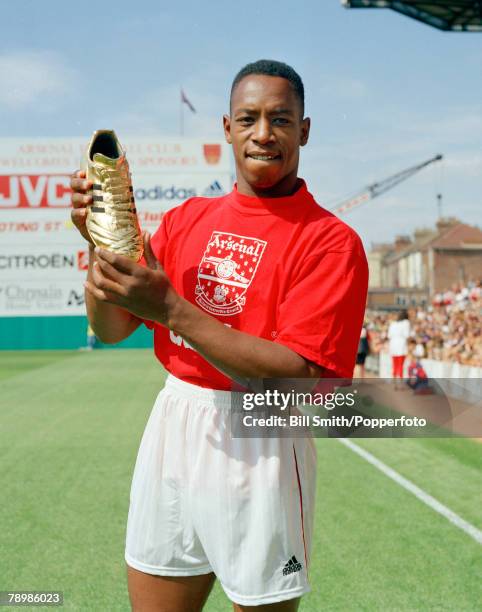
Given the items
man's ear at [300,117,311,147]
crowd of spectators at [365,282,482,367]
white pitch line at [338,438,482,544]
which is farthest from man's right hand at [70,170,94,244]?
crowd of spectators at [365,282,482,367]

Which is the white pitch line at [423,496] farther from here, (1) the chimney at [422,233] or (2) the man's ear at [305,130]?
(1) the chimney at [422,233]

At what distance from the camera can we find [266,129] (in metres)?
2.22

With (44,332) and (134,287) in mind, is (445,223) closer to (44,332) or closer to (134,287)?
(44,332)

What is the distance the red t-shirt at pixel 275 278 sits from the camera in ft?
7.04

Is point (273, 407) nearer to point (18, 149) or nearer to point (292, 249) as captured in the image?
point (292, 249)

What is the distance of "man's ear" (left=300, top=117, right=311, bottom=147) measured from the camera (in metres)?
2.35

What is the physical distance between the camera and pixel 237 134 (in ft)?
7.50

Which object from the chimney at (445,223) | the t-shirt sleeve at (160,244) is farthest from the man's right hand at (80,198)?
the chimney at (445,223)

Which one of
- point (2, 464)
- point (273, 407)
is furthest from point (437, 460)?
point (273, 407)

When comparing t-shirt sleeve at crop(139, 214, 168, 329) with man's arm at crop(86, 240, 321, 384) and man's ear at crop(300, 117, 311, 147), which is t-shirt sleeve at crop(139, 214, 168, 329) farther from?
man's ear at crop(300, 117, 311, 147)

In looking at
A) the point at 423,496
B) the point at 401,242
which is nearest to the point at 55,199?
the point at 423,496

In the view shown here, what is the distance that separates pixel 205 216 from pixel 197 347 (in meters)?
0.57

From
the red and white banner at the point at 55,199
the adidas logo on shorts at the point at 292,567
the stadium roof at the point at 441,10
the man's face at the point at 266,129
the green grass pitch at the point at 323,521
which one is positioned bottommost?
the green grass pitch at the point at 323,521

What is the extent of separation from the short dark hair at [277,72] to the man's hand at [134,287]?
0.69 metres
